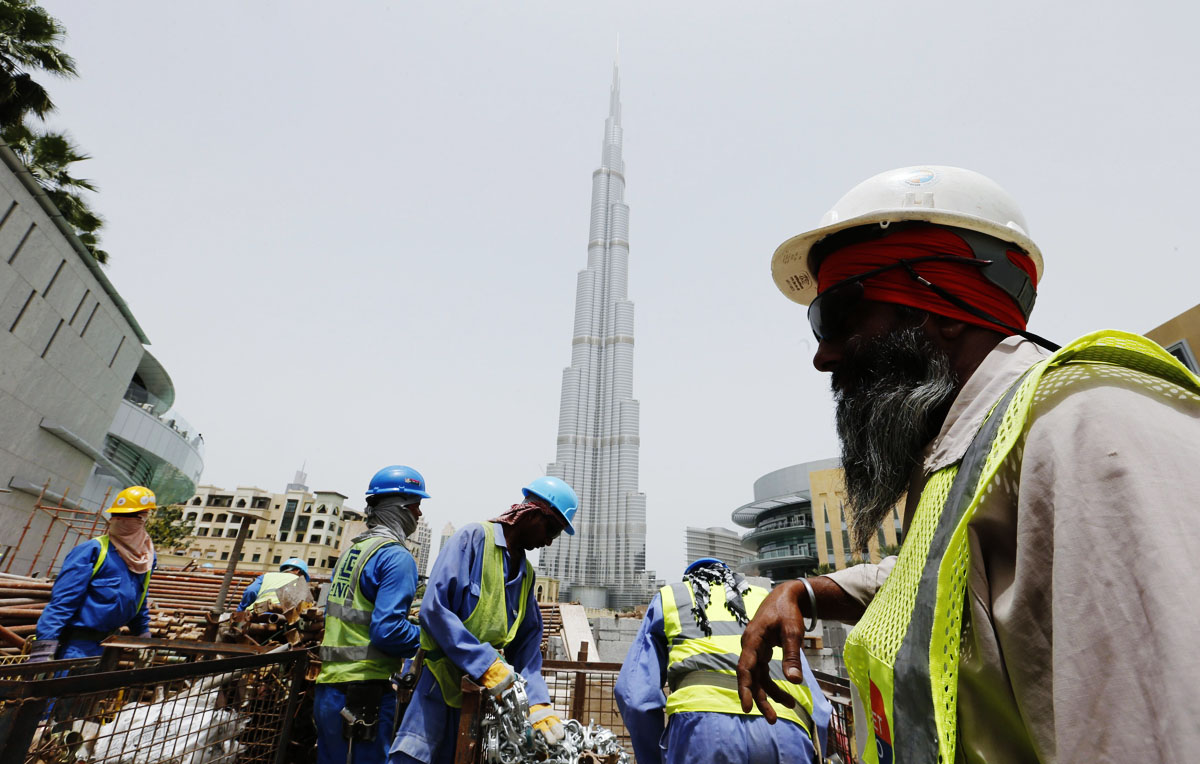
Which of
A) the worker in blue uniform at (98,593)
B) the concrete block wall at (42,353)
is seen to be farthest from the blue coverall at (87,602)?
the concrete block wall at (42,353)

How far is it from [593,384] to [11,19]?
244 ft

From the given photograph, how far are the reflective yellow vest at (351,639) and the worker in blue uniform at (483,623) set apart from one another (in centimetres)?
46

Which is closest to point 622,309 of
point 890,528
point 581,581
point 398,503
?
point 581,581

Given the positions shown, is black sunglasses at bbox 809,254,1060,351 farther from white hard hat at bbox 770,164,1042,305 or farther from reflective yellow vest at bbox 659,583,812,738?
reflective yellow vest at bbox 659,583,812,738

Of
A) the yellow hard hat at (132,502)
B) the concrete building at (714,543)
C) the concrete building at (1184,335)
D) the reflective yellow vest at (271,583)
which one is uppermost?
the concrete building at (714,543)

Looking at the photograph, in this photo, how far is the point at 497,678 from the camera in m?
3.12

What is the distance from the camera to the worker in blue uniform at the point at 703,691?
2973 mm

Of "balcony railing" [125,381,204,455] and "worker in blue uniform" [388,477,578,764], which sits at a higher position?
"balcony railing" [125,381,204,455]

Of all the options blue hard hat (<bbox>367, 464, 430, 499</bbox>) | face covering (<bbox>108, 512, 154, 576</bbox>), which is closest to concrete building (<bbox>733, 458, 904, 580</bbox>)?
blue hard hat (<bbox>367, 464, 430, 499</bbox>)

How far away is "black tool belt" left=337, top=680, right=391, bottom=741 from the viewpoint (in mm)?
3562

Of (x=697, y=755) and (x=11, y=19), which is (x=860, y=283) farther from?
(x=11, y=19)

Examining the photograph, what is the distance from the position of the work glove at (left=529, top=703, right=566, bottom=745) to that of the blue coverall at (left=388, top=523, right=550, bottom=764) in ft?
0.54

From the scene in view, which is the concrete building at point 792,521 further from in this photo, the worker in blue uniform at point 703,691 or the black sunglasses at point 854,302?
the black sunglasses at point 854,302

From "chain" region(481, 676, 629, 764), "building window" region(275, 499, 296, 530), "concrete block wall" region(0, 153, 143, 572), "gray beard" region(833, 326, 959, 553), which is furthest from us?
"building window" region(275, 499, 296, 530)
